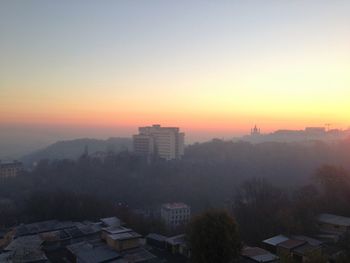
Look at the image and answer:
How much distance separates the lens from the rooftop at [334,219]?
10664mm

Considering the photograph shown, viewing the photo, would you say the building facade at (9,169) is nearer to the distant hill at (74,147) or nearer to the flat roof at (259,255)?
the distant hill at (74,147)

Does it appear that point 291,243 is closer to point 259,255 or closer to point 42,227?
point 259,255

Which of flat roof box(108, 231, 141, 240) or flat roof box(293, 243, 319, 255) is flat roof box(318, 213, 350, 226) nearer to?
flat roof box(293, 243, 319, 255)

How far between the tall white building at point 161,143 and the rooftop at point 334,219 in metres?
20.0

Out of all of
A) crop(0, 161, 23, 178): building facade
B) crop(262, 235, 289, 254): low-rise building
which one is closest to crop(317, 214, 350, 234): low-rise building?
crop(262, 235, 289, 254): low-rise building

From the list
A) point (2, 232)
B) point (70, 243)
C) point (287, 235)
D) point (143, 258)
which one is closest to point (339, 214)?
point (287, 235)

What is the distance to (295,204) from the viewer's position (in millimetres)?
12125

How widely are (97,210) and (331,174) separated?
9525mm

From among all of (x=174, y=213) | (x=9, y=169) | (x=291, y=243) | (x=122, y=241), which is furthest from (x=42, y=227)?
(x=9, y=169)

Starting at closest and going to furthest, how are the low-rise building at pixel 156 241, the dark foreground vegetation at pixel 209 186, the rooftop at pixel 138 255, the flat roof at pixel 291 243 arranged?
the rooftop at pixel 138 255 < the flat roof at pixel 291 243 < the low-rise building at pixel 156 241 < the dark foreground vegetation at pixel 209 186

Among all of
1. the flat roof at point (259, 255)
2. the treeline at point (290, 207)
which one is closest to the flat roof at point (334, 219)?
the treeline at point (290, 207)

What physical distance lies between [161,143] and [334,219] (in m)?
21.9

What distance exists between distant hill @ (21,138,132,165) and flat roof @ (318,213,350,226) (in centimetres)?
3539

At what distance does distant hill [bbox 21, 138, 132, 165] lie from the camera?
46.1 meters
